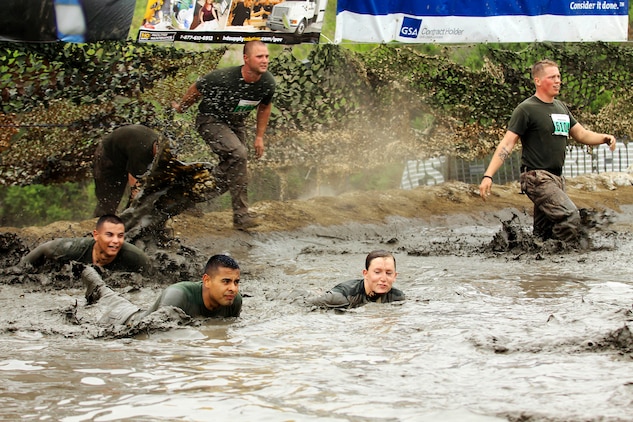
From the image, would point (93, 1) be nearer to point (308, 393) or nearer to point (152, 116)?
point (152, 116)

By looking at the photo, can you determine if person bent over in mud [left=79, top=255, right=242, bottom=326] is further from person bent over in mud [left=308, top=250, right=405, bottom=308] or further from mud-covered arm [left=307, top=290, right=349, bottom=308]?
person bent over in mud [left=308, top=250, right=405, bottom=308]

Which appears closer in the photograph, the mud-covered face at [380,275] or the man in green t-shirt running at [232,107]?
the mud-covered face at [380,275]

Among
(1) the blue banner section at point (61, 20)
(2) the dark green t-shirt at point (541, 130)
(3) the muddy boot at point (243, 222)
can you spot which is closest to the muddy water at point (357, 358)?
(2) the dark green t-shirt at point (541, 130)

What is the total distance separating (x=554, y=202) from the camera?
986cm

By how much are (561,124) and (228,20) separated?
4.14 meters

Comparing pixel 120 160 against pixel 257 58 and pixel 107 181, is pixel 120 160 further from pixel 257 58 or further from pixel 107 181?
pixel 257 58

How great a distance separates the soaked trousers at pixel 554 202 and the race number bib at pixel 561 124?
1.42 feet

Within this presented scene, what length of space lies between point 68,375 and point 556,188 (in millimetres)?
6176

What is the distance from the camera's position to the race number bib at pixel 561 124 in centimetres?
990

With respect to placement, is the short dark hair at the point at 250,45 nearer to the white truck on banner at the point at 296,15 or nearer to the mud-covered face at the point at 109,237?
the white truck on banner at the point at 296,15

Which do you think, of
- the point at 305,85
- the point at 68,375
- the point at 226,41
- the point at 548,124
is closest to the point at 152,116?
the point at 226,41

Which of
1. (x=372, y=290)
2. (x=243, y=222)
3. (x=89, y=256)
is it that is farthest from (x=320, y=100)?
(x=372, y=290)

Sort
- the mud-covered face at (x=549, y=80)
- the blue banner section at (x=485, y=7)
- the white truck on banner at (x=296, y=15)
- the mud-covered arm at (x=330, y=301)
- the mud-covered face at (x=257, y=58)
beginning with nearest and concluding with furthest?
the mud-covered arm at (x=330, y=301) < the mud-covered face at (x=549, y=80) < the mud-covered face at (x=257, y=58) < the white truck on banner at (x=296, y=15) < the blue banner section at (x=485, y=7)

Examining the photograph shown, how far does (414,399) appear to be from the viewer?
4.46 meters
